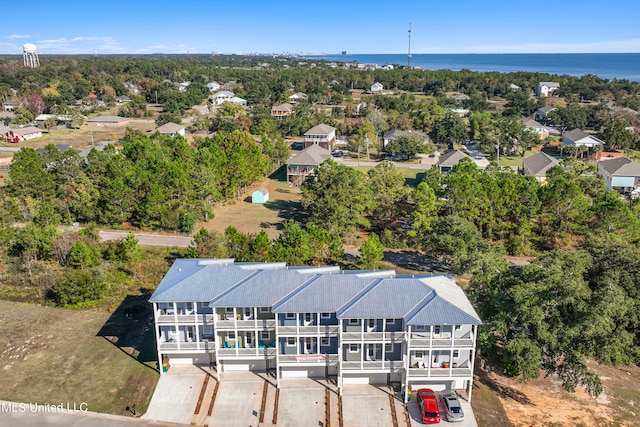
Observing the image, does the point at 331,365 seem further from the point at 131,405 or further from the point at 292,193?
the point at 292,193

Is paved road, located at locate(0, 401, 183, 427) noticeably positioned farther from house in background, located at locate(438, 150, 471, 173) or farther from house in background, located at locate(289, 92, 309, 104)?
house in background, located at locate(289, 92, 309, 104)

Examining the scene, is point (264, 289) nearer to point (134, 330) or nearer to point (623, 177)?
point (134, 330)

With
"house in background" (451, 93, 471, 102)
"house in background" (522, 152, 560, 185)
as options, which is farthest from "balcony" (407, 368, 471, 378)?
"house in background" (451, 93, 471, 102)

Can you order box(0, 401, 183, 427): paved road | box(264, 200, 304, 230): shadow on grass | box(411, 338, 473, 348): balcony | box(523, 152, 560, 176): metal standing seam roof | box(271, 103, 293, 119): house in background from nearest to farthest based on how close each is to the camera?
box(0, 401, 183, 427): paved road
box(411, 338, 473, 348): balcony
box(264, 200, 304, 230): shadow on grass
box(523, 152, 560, 176): metal standing seam roof
box(271, 103, 293, 119): house in background

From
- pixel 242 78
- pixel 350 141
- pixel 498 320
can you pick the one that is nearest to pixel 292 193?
pixel 350 141

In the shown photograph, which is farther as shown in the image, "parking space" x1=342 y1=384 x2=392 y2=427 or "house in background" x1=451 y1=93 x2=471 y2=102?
"house in background" x1=451 y1=93 x2=471 y2=102

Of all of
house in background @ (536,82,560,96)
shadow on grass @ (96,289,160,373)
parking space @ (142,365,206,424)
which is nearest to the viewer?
parking space @ (142,365,206,424)

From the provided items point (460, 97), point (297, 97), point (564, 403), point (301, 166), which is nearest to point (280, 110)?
point (297, 97)
